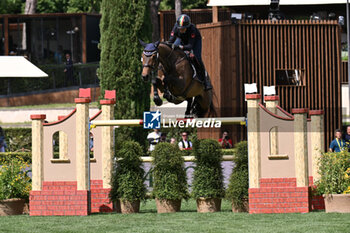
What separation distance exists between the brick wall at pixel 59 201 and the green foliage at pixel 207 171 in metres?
1.59

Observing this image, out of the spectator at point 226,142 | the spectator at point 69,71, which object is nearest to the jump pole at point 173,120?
the spectator at point 226,142

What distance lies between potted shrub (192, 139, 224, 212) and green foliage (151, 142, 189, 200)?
195 millimetres

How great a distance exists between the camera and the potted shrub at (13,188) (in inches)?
471

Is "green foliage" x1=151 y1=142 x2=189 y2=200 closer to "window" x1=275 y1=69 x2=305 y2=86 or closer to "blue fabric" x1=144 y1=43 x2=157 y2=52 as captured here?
"blue fabric" x1=144 y1=43 x2=157 y2=52

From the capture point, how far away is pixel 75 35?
34.9 meters

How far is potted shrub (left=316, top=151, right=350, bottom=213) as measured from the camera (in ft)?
36.3

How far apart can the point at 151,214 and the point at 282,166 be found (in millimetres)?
1916

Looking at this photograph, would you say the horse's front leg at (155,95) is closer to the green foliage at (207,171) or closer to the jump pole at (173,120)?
the jump pole at (173,120)

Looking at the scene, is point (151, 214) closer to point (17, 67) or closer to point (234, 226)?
point (234, 226)

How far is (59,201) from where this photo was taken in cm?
1192

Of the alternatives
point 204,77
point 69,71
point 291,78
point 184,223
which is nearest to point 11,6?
point 69,71

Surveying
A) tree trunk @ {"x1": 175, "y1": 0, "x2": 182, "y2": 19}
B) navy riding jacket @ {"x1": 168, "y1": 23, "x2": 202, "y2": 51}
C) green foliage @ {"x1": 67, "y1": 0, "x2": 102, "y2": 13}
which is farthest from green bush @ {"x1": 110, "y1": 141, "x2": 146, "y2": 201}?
green foliage @ {"x1": 67, "y1": 0, "x2": 102, "y2": 13}

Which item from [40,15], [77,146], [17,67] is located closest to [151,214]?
[77,146]

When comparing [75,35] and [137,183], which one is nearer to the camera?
[137,183]
